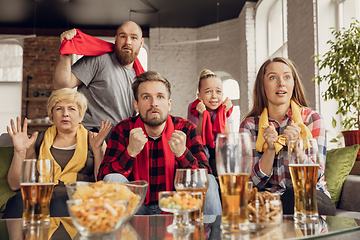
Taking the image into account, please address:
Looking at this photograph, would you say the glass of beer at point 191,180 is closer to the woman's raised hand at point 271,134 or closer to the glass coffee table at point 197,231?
the glass coffee table at point 197,231

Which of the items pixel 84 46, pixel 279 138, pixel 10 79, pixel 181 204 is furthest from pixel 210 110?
pixel 10 79

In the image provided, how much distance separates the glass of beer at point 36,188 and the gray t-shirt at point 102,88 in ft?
5.04

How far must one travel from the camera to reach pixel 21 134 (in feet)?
6.23

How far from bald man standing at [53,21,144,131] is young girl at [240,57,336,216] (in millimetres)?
1101

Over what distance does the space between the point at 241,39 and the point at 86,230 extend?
269 inches

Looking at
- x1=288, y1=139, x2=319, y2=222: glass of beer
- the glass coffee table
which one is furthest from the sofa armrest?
x1=288, y1=139, x2=319, y2=222: glass of beer

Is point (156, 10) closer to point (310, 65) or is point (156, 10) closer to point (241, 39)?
point (241, 39)

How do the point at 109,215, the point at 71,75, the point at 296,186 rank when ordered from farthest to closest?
the point at 71,75, the point at 296,186, the point at 109,215

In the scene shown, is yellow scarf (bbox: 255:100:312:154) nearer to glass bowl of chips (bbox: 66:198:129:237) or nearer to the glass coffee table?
the glass coffee table

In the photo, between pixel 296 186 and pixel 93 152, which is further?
pixel 93 152

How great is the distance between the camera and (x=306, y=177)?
103cm

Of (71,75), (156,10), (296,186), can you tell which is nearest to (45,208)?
(296,186)

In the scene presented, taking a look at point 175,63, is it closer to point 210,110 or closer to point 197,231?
point 210,110

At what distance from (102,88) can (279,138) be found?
4.92 feet
